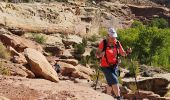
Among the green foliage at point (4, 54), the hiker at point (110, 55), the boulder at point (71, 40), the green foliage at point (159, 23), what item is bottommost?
the green foliage at point (159, 23)

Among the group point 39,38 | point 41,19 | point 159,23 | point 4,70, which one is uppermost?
point 4,70

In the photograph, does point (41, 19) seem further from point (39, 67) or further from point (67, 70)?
point (39, 67)

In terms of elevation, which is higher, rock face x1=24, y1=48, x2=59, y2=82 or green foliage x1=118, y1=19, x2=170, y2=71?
rock face x1=24, y1=48, x2=59, y2=82

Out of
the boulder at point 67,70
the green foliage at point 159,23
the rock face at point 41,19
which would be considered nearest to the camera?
the boulder at point 67,70

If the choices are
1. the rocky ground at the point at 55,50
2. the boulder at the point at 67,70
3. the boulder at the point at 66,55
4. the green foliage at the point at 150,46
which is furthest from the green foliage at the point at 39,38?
the green foliage at the point at 150,46

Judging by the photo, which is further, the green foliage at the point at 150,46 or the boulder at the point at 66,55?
the green foliage at the point at 150,46

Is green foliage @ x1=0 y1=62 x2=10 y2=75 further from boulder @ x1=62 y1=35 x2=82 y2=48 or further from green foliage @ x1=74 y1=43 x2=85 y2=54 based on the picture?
boulder @ x1=62 y1=35 x2=82 y2=48

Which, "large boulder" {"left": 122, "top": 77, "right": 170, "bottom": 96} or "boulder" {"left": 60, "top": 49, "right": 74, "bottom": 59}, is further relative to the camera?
"boulder" {"left": 60, "top": 49, "right": 74, "bottom": 59}

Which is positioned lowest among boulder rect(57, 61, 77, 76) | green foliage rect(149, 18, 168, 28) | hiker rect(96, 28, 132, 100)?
green foliage rect(149, 18, 168, 28)

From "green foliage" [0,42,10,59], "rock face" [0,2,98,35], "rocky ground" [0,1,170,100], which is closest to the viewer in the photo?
"rocky ground" [0,1,170,100]

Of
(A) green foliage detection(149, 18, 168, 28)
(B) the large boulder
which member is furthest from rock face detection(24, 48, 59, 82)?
(A) green foliage detection(149, 18, 168, 28)

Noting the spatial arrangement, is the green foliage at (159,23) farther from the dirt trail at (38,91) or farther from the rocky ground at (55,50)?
the dirt trail at (38,91)

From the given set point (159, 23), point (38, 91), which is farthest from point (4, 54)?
point (159, 23)

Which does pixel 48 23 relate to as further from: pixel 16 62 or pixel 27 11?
pixel 16 62
